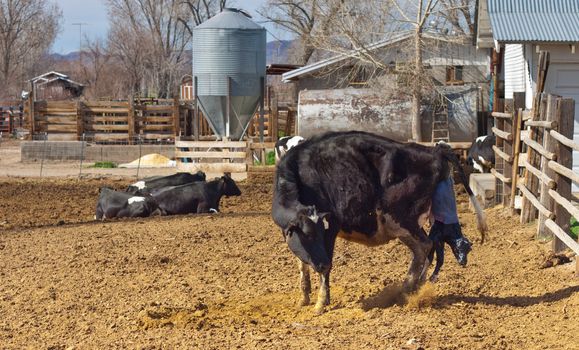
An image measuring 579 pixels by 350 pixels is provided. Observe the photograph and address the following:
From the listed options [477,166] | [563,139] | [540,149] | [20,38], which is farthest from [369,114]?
[20,38]

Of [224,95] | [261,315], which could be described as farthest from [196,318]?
[224,95]

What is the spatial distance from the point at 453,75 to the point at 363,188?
30.1 metres

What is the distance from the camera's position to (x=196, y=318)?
820 cm

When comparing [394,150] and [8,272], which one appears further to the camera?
[8,272]

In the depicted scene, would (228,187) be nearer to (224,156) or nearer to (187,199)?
(187,199)

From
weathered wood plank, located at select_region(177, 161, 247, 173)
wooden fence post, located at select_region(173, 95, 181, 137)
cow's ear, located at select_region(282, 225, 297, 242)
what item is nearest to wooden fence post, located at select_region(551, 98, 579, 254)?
cow's ear, located at select_region(282, 225, 297, 242)

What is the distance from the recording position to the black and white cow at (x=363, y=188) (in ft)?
28.1

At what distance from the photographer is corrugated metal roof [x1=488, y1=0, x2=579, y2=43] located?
61.2 feet

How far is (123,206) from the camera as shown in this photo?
17.3 metres

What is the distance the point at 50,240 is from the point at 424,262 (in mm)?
6013

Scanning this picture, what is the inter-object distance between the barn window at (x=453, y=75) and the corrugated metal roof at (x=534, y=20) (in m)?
18.1

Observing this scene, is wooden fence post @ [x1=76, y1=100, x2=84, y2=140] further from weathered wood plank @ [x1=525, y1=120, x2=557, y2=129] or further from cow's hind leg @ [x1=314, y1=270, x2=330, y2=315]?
cow's hind leg @ [x1=314, y1=270, x2=330, y2=315]

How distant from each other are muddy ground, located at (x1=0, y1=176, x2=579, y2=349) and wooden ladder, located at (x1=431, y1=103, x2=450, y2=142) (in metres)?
16.9

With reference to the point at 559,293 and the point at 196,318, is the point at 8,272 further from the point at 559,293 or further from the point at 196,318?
the point at 559,293
